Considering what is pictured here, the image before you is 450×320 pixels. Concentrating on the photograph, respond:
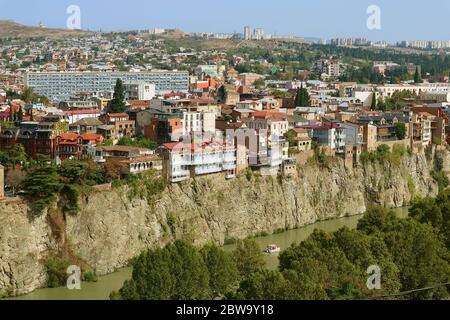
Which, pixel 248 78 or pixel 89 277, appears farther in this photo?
pixel 248 78

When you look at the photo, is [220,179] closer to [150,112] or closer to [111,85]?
[150,112]

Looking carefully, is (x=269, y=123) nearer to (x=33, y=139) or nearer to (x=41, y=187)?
(x=33, y=139)

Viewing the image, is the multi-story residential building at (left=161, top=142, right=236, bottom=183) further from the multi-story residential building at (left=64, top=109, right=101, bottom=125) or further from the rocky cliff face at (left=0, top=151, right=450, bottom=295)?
the multi-story residential building at (left=64, top=109, right=101, bottom=125)

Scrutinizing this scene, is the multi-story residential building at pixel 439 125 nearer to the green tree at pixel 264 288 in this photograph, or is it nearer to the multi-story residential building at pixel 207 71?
the green tree at pixel 264 288

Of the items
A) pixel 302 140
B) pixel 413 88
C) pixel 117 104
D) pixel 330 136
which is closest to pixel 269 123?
pixel 302 140

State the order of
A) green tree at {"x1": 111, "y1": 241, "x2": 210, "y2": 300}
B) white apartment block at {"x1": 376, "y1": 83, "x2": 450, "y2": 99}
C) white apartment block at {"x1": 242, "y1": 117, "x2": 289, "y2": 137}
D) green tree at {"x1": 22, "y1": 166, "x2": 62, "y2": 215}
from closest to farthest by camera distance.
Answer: green tree at {"x1": 111, "y1": 241, "x2": 210, "y2": 300}
green tree at {"x1": 22, "y1": 166, "x2": 62, "y2": 215}
white apartment block at {"x1": 242, "y1": 117, "x2": 289, "y2": 137}
white apartment block at {"x1": 376, "y1": 83, "x2": 450, "y2": 99}

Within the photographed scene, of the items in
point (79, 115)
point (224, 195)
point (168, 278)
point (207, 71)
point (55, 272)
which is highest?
point (207, 71)

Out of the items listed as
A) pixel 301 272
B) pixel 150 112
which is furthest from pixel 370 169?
pixel 301 272

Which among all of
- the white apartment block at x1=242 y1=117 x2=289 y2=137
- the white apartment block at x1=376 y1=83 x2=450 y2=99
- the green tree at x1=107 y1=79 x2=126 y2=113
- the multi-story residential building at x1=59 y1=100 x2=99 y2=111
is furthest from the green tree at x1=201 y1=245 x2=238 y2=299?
the white apartment block at x1=376 y1=83 x2=450 y2=99

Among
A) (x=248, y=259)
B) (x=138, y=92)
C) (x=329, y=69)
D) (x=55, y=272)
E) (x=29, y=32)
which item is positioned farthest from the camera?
(x=29, y=32)
